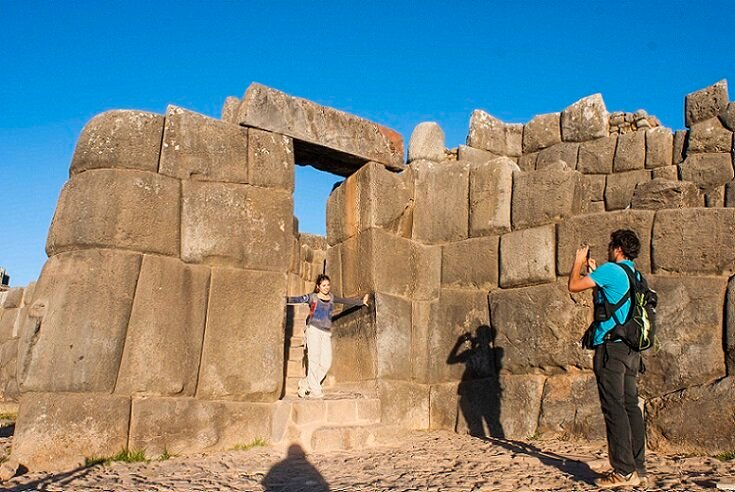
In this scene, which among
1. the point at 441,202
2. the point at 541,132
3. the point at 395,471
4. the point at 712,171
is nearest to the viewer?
the point at 395,471

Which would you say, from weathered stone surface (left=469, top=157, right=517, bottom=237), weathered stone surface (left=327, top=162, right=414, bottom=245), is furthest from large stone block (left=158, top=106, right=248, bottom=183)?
weathered stone surface (left=469, top=157, right=517, bottom=237)

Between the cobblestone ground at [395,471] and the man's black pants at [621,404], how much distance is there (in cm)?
25

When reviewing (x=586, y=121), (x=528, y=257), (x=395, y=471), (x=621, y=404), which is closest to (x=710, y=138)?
(x=586, y=121)

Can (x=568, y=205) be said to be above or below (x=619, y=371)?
above

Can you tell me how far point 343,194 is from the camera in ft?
29.9

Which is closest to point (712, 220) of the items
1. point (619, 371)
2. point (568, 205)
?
point (568, 205)

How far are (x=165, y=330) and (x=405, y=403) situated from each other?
3.04 metres

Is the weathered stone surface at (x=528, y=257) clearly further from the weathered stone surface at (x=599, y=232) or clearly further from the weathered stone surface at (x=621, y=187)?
the weathered stone surface at (x=621, y=187)

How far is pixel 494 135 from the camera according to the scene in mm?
12180

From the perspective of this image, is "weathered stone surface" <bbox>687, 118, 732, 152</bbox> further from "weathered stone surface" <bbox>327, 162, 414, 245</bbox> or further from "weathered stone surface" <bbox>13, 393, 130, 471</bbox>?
"weathered stone surface" <bbox>13, 393, 130, 471</bbox>

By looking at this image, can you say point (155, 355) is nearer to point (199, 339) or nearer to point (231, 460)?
point (199, 339)

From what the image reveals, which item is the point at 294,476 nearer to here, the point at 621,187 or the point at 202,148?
the point at 202,148

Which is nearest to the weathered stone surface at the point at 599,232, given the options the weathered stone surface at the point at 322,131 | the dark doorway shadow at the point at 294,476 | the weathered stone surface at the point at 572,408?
the weathered stone surface at the point at 572,408

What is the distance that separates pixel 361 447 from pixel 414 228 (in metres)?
3.17
